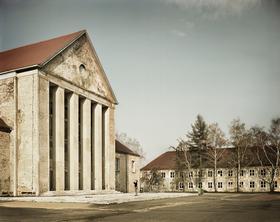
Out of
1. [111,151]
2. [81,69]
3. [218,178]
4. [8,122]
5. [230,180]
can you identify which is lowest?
[230,180]

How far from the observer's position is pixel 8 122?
1092 inches

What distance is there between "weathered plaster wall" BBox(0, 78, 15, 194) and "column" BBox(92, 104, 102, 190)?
964cm

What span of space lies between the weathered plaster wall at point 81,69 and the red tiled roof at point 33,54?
0.59m

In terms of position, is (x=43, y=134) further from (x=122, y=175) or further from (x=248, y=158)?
(x=248, y=158)

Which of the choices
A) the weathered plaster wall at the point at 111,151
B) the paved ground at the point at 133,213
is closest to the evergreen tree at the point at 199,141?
the weathered plaster wall at the point at 111,151

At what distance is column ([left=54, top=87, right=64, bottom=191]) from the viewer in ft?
94.2

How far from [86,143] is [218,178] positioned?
4139cm

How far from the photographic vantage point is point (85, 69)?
34031mm

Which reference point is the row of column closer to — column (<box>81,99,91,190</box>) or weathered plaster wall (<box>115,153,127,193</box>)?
column (<box>81,99,91,190</box>)

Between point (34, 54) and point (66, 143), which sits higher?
point (34, 54)

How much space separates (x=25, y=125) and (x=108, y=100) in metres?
12.4

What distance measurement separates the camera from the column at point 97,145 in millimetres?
35125

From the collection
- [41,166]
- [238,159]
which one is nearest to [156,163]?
[238,159]

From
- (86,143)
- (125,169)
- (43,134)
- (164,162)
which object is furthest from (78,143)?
(164,162)
